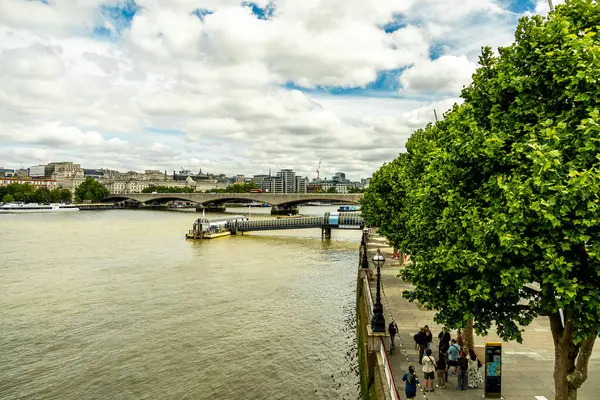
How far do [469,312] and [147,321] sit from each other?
2156cm

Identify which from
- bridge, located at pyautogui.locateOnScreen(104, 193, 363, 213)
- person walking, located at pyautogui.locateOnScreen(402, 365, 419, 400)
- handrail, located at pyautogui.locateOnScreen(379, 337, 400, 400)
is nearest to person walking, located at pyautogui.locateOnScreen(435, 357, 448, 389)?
handrail, located at pyautogui.locateOnScreen(379, 337, 400, 400)

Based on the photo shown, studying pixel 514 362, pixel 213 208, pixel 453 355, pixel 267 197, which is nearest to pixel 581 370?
pixel 453 355

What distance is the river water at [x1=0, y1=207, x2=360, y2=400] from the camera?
19.1 m

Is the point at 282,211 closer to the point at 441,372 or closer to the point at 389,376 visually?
the point at 441,372

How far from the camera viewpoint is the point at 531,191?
868cm

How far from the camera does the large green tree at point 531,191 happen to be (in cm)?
864

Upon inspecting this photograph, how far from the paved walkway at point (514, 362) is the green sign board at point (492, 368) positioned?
0.56 meters

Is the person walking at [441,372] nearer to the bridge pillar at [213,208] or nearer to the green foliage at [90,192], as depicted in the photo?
the bridge pillar at [213,208]

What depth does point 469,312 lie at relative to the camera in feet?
36.0

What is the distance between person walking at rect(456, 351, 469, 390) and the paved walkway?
22 centimetres

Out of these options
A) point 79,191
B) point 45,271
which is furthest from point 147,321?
point 79,191

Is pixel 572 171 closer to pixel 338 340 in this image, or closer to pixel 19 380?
pixel 338 340

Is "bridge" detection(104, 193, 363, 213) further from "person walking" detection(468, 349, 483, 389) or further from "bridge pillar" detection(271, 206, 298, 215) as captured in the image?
"person walking" detection(468, 349, 483, 389)

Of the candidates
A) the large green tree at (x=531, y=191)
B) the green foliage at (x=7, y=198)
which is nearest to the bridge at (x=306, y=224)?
the large green tree at (x=531, y=191)
